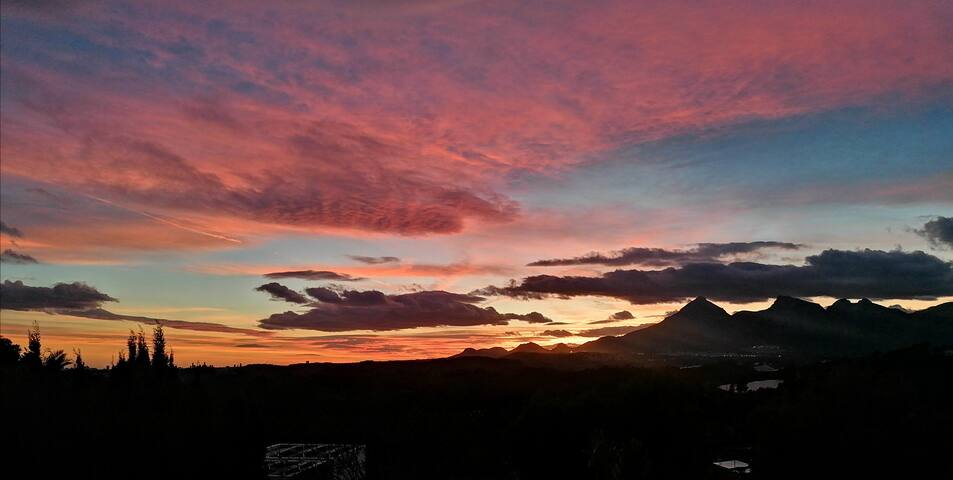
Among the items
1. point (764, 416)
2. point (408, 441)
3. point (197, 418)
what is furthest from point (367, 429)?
point (197, 418)

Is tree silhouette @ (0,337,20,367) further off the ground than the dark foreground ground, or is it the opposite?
tree silhouette @ (0,337,20,367)

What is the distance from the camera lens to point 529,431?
131 ft

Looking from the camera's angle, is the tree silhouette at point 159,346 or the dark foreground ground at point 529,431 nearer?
the dark foreground ground at point 529,431

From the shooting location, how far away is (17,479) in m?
14.8

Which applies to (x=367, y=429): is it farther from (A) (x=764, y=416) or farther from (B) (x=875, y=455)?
(B) (x=875, y=455)

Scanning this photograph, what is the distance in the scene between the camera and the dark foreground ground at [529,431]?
679 inches

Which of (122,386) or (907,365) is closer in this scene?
Answer: (122,386)

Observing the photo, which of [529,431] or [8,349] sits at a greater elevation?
[8,349]

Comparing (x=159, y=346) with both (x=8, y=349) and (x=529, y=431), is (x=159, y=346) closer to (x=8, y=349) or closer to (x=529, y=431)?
(x=8, y=349)

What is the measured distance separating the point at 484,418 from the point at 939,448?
48357 mm

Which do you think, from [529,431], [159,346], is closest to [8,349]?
[159,346]

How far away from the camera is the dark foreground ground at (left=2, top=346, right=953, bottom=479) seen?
56.5 ft

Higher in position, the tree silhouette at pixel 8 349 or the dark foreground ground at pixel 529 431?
the tree silhouette at pixel 8 349

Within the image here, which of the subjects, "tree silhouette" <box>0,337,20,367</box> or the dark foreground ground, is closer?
the dark foreground ground
